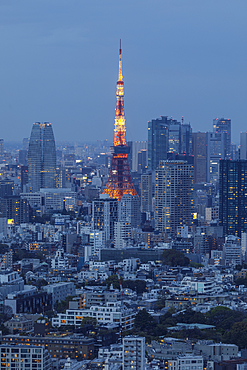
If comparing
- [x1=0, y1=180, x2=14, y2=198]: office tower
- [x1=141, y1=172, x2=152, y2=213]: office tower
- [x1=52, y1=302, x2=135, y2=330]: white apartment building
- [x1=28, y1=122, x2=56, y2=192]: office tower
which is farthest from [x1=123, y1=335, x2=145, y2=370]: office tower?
[x1=28, y1=122, x2=56, y2=192]: office tower

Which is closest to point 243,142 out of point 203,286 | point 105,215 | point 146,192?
point 146,192

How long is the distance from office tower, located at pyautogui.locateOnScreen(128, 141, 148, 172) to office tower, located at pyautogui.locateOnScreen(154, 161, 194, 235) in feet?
135

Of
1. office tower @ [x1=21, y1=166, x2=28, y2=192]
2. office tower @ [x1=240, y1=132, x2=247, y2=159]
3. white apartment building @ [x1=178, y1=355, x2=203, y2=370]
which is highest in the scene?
office tower @ [x1=240, y1=132, x2=247, y2=159]

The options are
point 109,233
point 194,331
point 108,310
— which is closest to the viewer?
point 194,331

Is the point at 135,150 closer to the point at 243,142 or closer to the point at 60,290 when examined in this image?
the point at 243,142

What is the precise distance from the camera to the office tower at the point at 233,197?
205 feet

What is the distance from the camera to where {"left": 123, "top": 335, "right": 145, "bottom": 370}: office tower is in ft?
77.7

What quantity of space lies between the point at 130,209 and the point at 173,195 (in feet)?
10.4

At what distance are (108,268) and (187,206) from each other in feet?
72.1

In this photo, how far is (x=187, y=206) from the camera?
216ft

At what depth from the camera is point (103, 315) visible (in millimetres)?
31078

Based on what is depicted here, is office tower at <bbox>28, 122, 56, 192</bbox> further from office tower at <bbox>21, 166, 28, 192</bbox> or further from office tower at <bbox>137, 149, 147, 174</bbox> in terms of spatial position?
office tower at <bbox>137, 149, 147, 174</bbox>

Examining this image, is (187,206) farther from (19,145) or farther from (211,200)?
(19,145)

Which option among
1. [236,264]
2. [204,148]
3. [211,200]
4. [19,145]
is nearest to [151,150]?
[204,148]
